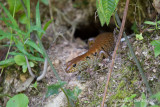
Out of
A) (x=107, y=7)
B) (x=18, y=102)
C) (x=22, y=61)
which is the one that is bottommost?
(x=18, y=102)

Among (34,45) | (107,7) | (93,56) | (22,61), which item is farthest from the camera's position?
(93,56)

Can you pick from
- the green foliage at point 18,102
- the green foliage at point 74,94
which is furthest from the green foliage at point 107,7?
the green foliage at point 18,102

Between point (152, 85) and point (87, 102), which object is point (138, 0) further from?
point (87, 102)

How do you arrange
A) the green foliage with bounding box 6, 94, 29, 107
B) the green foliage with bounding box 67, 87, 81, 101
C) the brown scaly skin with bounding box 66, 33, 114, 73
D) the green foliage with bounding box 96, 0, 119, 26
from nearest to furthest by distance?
the green foliage with bounding box 96, 0, 119, 26 < the green foliage with bounding box 67, 87, 81, 101 < the green foliage with bounding box 6, 94, 29, 107 < the brown scaly skin with bounding box 66, 33, 114, 73

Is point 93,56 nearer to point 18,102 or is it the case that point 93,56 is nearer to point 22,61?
point 22,61

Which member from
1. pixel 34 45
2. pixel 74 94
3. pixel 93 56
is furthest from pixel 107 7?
pixel 93 56

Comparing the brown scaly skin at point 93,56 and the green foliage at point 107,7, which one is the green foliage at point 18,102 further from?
the green foliage at point 107,7

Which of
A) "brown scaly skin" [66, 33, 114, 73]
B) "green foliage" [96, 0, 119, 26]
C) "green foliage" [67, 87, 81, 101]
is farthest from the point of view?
"brown scaly skin" [66, 33, 114, 73]

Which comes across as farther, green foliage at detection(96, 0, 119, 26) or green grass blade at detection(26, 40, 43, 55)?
green grass blade at detection(26, 40, 43, 55)

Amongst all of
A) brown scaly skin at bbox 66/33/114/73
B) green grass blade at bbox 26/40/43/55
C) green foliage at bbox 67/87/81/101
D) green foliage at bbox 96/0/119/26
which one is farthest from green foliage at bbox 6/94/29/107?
green foliage at bbox 96/0/119/26

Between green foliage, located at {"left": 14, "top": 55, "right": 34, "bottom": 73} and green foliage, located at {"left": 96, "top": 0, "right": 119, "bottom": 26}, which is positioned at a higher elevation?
green foliage, located at {"left": 96, "top": 0, "right": 119, "bottom": 26}

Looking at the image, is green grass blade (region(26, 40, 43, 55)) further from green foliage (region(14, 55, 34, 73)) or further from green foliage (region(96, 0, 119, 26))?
green foliage (region(96, 0, 119, 26))
